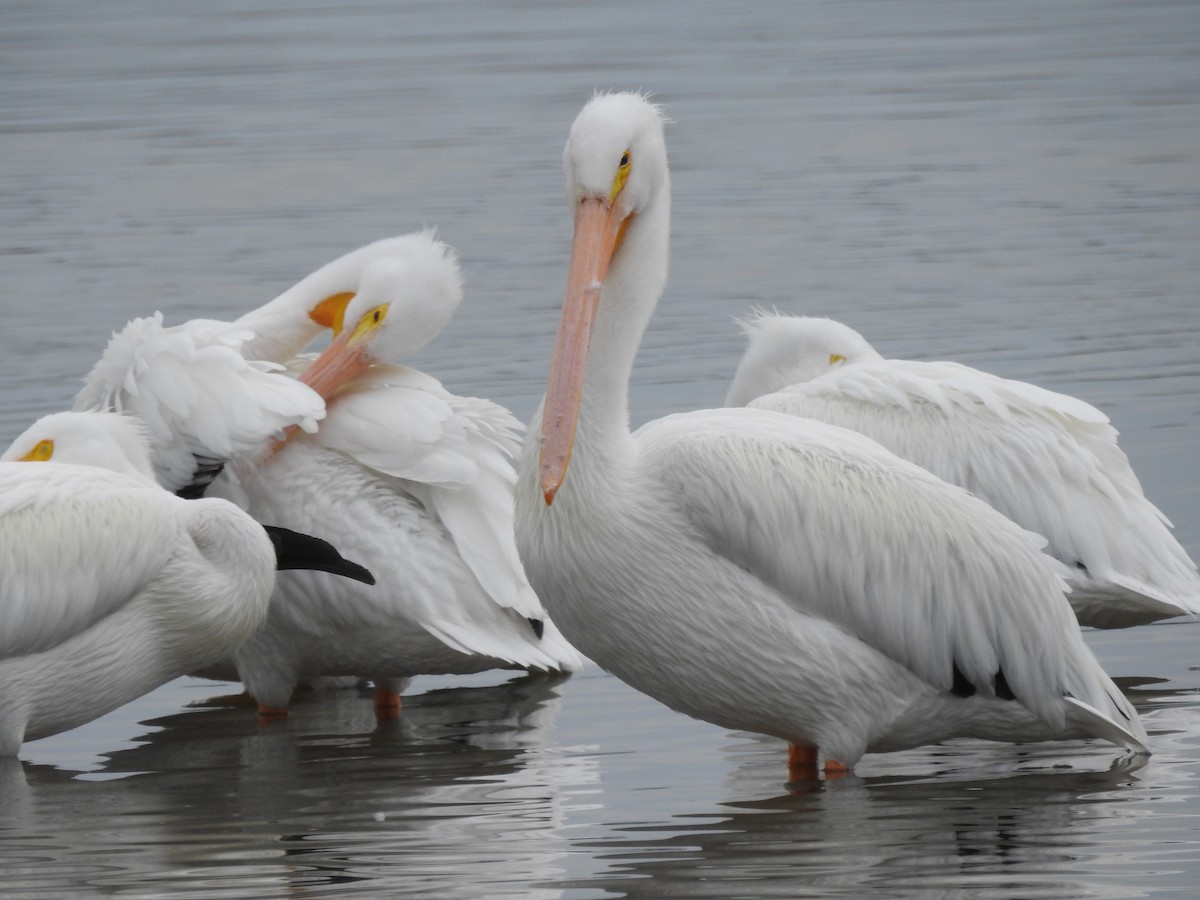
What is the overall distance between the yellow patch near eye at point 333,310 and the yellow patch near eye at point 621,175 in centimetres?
220

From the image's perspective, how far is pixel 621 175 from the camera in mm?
4355

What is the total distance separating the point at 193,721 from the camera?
5.66 meters

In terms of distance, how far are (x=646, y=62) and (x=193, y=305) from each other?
366 inches

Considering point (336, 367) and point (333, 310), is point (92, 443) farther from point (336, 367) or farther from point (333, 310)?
point (333, 310)

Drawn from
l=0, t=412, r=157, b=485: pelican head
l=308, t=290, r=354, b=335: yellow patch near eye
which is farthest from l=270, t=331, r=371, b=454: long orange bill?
l=0, t=412, r=157, b=485: pelican head

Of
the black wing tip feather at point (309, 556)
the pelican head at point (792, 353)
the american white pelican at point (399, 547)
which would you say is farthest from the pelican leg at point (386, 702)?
the pelican head at point (792, 353)

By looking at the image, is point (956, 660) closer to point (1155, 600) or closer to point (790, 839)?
point (790, 839)

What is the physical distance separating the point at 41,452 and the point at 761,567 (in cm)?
205

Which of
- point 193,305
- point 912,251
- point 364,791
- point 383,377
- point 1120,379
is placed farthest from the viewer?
point 912,251

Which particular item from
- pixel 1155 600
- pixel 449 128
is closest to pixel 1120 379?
pixel 1155 600

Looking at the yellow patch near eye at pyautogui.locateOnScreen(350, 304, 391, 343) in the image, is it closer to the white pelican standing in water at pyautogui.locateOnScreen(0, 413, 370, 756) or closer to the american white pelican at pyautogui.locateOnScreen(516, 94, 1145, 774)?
the white pelican standing in water at pyautogui.locateOnScreen(0, 413, 370, 756)

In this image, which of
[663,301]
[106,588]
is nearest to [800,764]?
[106,588]

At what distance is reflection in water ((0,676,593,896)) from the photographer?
4.20 meters

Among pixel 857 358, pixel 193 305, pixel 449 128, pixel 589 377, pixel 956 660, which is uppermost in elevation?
pixel 449 128
